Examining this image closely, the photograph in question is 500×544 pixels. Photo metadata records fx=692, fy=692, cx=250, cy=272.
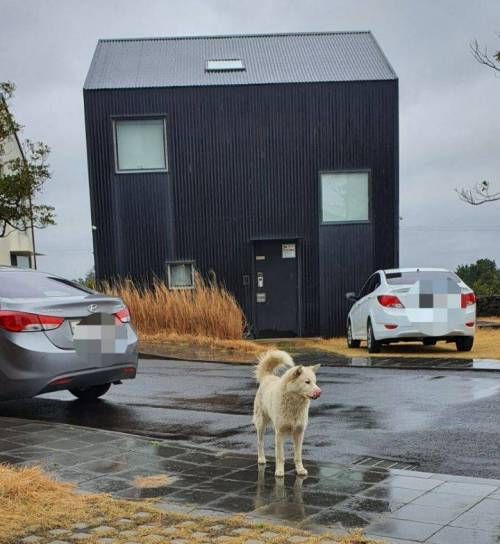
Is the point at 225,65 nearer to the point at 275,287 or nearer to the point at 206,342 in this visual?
the point at 275,287

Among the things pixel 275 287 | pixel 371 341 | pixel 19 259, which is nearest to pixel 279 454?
pixel 371 341

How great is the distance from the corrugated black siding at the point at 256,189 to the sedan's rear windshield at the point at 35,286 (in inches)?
484

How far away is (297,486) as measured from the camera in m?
4.57

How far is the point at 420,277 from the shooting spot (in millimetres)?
12766

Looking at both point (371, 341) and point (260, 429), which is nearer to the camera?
point (260, 429)

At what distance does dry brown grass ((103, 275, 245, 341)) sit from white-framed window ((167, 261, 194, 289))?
11.3 ft

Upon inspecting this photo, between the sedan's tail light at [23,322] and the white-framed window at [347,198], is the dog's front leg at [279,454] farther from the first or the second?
the white-framed window at [347,198]

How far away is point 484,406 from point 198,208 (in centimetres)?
1385

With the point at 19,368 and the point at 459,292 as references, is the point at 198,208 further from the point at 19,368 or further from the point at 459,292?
the point at 19,368

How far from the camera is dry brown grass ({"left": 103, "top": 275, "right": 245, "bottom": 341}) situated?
15.5m

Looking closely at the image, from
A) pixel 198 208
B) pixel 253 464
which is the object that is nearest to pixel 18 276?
pixel 253 464

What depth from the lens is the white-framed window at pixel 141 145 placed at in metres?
20.1

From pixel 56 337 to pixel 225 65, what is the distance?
16.3 meters

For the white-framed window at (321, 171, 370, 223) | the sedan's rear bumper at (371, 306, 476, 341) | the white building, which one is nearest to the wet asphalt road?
the sedan's rear bumper at (371, 306, 476, 341)
